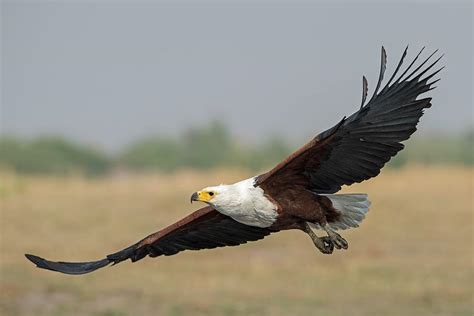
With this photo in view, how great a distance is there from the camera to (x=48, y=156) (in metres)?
41.5

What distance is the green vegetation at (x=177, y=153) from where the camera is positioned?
41.6 meters

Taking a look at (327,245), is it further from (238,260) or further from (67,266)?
(238,260)

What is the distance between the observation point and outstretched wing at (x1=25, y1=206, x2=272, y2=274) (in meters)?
8.16

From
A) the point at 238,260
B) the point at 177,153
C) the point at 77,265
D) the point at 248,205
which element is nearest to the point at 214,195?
the point at 248,205

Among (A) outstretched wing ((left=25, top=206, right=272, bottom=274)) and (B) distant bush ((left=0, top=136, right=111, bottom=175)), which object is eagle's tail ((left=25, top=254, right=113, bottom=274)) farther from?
(B) distant bush ((left=0, top=136, right=111, bottom=175))

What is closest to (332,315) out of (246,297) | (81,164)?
(246,297)

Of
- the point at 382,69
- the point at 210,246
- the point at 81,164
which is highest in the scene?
the point at 81,164

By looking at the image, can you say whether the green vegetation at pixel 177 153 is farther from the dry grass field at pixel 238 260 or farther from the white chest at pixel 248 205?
the white chest at pixel 248 205

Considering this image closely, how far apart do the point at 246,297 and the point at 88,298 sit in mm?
2201

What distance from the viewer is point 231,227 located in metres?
8.49

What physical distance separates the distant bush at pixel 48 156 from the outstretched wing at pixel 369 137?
3340 cm

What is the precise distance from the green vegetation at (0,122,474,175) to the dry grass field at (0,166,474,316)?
1385cm

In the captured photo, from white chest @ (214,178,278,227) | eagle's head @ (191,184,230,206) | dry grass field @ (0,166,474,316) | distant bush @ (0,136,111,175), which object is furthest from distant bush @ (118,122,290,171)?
eagle's head @ (191,184,230,206)

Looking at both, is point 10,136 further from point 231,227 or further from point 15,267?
point 231,227
